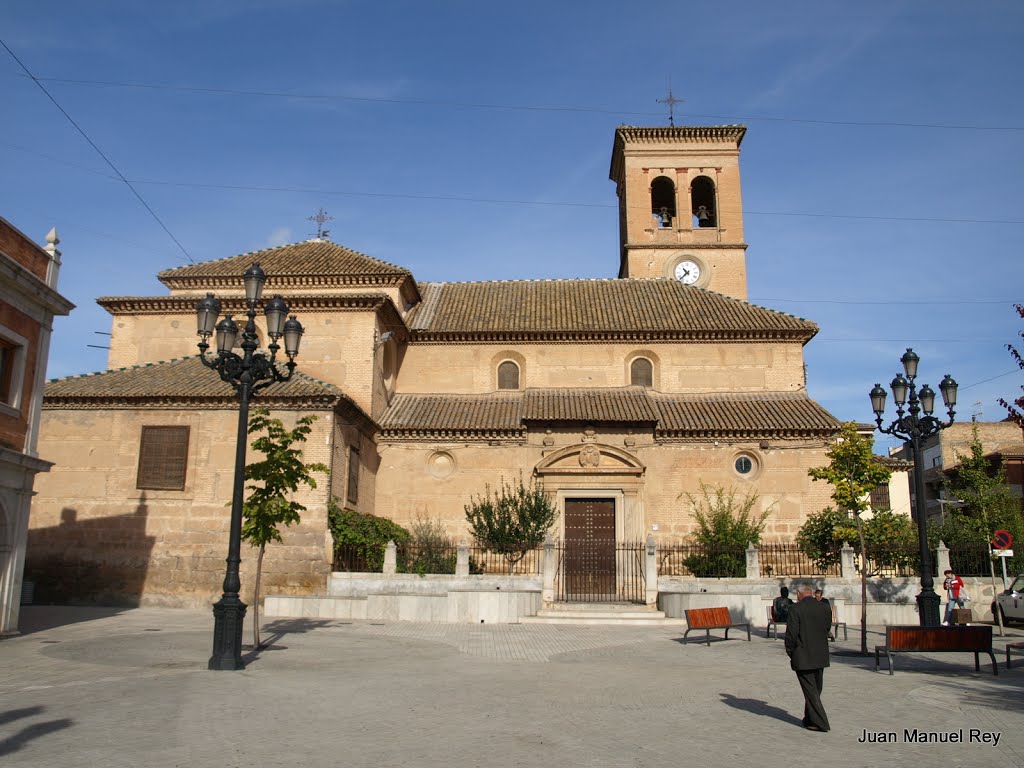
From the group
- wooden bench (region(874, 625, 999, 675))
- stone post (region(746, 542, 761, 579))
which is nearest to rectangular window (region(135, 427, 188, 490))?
stone post (region(746, 542, 761, 579))

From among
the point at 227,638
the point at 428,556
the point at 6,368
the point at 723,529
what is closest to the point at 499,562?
the point at 428,556

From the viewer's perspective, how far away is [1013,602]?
20.5 metres

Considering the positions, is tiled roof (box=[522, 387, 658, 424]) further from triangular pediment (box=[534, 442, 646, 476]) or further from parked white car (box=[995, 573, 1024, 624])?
parked white car (box=[995, 573, 1024, 624])

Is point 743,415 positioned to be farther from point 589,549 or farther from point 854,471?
point 854,471

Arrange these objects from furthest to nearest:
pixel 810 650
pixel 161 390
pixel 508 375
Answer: pixel 508 375 → pixel 161 390 → pixel 810 650

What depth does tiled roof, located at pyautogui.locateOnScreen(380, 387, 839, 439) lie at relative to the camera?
81.9 feet

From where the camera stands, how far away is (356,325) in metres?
24.6

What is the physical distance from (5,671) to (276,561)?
991 centimetres

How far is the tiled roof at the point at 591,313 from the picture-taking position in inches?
1083

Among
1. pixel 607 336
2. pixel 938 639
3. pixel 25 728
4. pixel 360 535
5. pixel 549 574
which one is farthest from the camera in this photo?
pixel 607 336

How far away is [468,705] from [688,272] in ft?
92.5

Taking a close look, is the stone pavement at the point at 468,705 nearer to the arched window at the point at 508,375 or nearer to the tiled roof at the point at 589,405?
the tiled roof at the point at 589,405

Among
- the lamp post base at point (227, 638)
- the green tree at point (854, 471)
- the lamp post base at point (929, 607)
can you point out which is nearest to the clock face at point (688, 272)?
the green tree at point (854, 471)

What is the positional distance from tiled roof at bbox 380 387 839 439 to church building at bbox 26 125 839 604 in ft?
0.30
